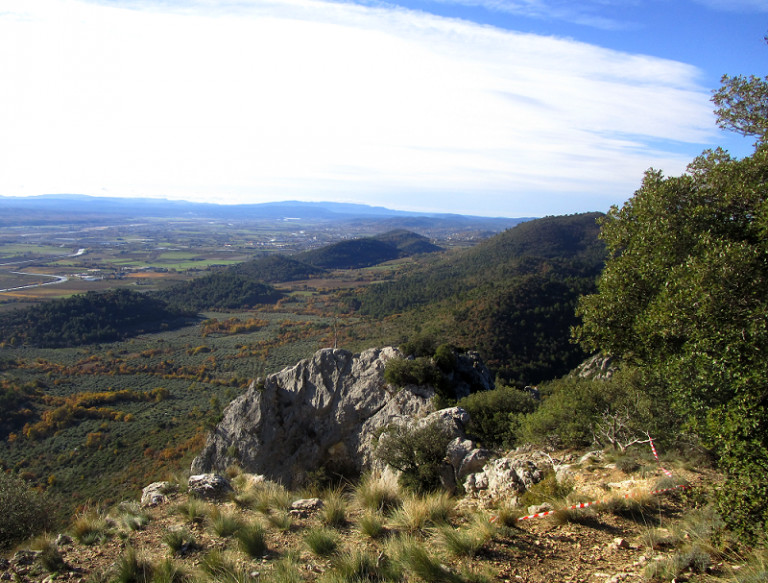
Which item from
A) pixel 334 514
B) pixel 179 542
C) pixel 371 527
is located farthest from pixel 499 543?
pixel 179 542

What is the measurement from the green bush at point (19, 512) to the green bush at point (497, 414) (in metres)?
11.8

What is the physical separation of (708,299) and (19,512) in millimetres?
13545

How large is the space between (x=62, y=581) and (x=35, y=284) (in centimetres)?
14355

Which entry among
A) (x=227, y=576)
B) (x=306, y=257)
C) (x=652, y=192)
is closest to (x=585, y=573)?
(x=227, y=576)

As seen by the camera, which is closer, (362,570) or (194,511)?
(362,570)

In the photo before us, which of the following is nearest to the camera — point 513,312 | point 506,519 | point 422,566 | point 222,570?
point 422,566

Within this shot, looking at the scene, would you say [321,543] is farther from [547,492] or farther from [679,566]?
[679,566]

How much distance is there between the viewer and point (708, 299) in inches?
258

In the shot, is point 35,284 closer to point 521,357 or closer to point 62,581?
point 521,357

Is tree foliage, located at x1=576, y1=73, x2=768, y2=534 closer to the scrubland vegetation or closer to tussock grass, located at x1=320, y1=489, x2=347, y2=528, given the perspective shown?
the scrubland vegetation

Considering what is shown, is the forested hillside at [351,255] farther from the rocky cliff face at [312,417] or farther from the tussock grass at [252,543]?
the tussock grass at [252,543]

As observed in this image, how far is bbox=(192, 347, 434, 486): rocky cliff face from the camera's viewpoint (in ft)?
66.3

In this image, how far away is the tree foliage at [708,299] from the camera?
5789 mm

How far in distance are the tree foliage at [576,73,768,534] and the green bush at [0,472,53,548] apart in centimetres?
1254
